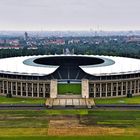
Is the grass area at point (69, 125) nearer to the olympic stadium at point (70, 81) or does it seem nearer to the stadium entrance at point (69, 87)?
the stadium entrance at point (69, 87)

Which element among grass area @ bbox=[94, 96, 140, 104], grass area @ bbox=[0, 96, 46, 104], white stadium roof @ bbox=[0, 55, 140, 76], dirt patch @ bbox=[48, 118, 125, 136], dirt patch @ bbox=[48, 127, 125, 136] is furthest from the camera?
white stadium roof @ bbox=[0, 55, 140, 76]

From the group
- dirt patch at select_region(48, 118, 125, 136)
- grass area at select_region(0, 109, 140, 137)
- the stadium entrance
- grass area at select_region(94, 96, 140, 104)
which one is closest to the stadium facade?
the stadium entrance

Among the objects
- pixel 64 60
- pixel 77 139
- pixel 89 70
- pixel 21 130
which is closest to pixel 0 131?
pixel 21 130

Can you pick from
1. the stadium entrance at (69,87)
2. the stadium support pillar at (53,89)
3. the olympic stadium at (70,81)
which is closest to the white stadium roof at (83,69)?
the olympic stadium at (70,81)

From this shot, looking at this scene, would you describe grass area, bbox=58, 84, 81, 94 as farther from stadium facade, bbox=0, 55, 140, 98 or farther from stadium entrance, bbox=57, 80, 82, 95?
stadium facade, bbox=0, 55, 140, 98

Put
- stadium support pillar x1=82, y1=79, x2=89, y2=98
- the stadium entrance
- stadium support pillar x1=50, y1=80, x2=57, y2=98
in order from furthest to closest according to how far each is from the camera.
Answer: the stadium entrance, stadium support pillar x1=50, y1=80, x2=57, y2=98, stadium support pillar x1=82, y1=79, x2=89, y2=98

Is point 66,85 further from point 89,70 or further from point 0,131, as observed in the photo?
point 0,131

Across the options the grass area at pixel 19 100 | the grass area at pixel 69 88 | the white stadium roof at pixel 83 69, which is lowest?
the grass area at pixel 19 100

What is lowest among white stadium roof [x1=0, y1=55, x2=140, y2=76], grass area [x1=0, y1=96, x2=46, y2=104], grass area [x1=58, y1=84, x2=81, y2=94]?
grass area [x1=0, y1=96, x2=46, y2=104]

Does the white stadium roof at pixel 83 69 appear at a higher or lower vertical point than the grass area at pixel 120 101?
higher
